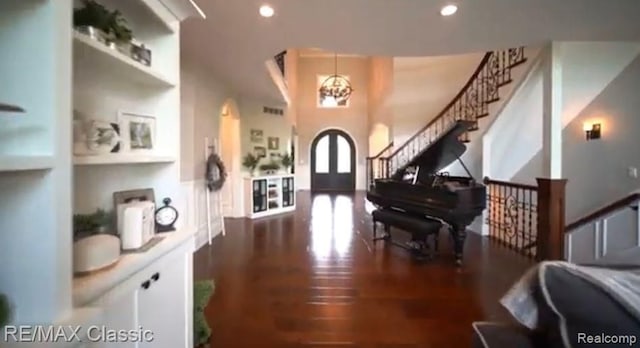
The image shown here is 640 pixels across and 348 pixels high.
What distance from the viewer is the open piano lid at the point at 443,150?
4.58m

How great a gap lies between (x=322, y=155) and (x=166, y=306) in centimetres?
1373

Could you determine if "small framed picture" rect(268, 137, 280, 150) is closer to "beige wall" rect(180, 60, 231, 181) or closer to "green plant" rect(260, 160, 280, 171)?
"green plant" rect(260, 160, 280, 171)

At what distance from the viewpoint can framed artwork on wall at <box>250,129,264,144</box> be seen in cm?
870

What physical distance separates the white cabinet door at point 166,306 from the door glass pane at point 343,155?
13445mm

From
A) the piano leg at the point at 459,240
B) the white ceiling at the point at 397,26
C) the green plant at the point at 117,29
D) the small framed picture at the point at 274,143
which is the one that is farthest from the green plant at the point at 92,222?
the small framed picture at the point at 274,143

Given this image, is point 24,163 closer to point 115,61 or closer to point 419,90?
point 115,61

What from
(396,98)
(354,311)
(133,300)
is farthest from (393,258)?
(396,98)

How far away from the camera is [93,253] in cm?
139

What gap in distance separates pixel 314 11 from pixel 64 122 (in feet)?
9.63

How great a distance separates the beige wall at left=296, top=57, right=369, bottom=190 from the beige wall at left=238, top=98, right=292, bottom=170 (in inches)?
209

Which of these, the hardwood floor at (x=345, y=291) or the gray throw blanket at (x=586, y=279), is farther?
the hardwood floor at (x=345, y=291)

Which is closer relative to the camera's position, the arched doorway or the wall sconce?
the wall sconce

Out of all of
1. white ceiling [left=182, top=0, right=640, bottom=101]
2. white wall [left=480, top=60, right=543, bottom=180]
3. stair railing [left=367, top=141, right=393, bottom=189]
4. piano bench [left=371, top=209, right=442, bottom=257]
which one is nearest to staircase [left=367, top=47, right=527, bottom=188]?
white wall [left=480, top=60, right=543, bottom=180]

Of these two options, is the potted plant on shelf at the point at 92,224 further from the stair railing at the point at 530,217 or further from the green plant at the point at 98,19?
the stair railing at the point at 530,217
